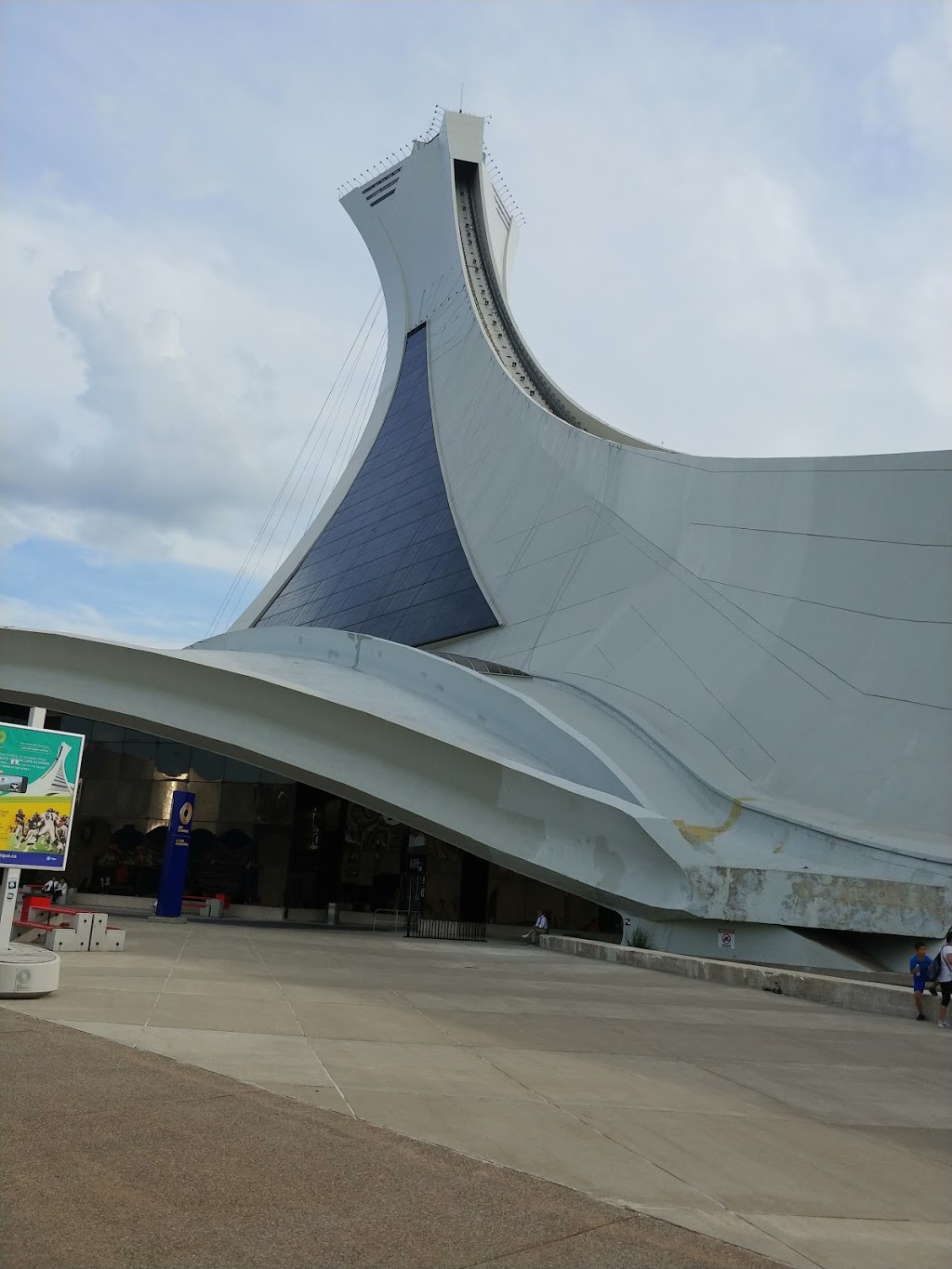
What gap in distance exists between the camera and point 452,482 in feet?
93.0

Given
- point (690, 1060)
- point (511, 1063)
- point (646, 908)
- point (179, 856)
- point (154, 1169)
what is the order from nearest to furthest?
1. point (154, 1169)
2. point (511, 1063)
3. point (690, 1060)
4. point (646, 908)
5. point (179, 856)

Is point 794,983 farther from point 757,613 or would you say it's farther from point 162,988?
point 757,613

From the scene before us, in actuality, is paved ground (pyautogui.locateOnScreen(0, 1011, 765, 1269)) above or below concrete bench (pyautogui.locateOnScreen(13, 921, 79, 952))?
above

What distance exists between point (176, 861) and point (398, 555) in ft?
39.9

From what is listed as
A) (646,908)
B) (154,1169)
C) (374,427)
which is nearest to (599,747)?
(646,908)

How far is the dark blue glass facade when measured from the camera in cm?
2567

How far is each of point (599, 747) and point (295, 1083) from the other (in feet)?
40.6

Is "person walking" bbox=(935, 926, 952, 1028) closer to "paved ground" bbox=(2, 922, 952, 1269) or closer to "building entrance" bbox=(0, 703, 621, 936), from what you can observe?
"paved ground" bbox=(2, 922, 952, 1269)

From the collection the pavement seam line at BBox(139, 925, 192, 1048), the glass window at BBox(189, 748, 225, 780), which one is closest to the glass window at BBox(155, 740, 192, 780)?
the glass window at BBox(189, 748, 225, 780)

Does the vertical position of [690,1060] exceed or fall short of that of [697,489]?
it falls short

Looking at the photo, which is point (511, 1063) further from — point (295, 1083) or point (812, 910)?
point (812, 910)

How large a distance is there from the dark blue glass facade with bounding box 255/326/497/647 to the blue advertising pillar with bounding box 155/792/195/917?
850 cm

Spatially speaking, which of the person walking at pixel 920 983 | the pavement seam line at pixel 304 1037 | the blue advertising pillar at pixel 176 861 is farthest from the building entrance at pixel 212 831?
the person walking at pixel 920 983

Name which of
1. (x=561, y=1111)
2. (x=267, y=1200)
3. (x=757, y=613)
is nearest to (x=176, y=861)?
(x=757, y=613)
